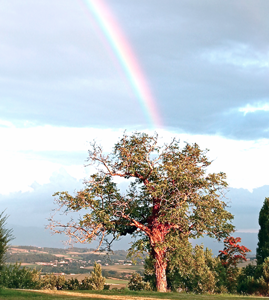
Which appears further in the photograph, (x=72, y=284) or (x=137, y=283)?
(x=72, y=284)

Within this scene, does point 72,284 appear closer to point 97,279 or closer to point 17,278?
point 97,279

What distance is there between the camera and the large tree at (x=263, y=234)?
35312 millimetres

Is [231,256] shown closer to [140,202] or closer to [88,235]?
[140,202]

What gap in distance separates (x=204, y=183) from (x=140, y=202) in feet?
17.9

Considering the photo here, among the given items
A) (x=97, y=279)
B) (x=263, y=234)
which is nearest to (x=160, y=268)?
(x=263, y=234)

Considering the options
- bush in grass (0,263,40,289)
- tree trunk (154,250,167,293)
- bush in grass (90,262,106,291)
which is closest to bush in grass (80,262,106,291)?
bush in grass (90,262,106,291)

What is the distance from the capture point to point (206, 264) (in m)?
40.0

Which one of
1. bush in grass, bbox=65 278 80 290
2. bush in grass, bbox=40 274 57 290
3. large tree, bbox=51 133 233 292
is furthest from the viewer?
bush in grass, bbox=65 278 80 290

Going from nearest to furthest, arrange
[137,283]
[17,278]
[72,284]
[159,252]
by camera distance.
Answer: [159,252] < [17,278] < [137,283] < [72,284]

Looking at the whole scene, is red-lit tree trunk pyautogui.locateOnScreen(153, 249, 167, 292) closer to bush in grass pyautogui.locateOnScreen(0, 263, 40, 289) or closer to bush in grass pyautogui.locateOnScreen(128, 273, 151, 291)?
bush in grass pyautogui.locateOnScreen(128, 273, 151, 291)

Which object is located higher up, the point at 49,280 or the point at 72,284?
the point at 49,280

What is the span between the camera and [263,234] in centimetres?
3600

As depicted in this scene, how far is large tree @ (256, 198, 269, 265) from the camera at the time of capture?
35312 millimetres

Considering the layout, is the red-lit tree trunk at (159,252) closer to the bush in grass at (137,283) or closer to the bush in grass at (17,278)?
the bush in grass at (137,283)
